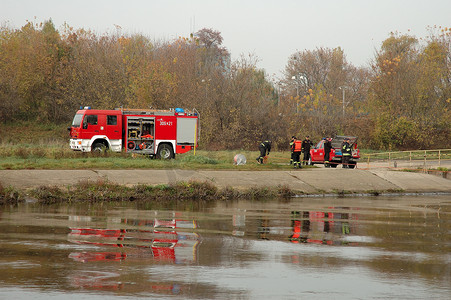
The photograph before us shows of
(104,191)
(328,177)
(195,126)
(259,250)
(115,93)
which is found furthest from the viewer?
(115,93)

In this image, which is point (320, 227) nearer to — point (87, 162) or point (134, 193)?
point (134, 193)

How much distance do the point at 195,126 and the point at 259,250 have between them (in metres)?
24.9

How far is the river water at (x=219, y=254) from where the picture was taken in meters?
7.73

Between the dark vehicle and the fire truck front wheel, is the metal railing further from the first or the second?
the fire truck front wheel

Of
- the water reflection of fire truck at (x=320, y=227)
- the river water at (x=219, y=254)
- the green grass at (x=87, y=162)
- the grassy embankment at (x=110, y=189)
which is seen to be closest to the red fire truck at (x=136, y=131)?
the green grass at (x=87, y=162)

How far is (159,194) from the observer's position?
20141 mm

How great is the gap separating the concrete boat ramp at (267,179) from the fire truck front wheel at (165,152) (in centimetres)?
998

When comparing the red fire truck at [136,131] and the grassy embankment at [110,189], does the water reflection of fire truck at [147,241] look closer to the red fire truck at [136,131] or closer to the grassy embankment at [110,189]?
the grassy embankment at [110,189]

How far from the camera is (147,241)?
11.3m

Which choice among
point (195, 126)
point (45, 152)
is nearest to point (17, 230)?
point (45, 152)

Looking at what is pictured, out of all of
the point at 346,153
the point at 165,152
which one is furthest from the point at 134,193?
the point at 165,152

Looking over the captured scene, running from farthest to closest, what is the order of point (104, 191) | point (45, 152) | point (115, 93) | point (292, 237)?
point (115, 93) → point (45, 152) → point (104, 191) → point (292, 237)

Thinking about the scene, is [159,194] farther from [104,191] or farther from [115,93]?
[115,93]

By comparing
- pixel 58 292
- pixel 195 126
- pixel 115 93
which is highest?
pixel 115 93
